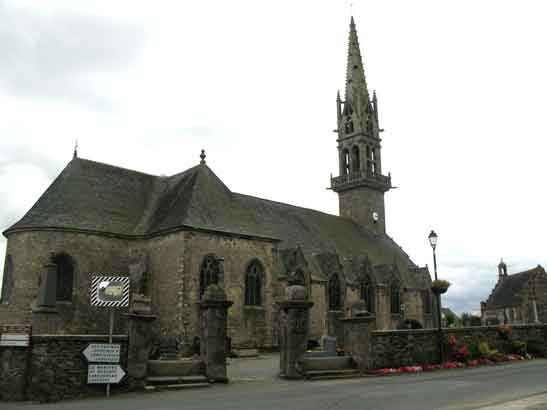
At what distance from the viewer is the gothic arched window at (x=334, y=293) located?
121 feet

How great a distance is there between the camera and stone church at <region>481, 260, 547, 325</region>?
184 feet

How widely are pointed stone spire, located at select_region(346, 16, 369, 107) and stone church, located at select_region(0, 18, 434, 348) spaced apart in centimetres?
1909

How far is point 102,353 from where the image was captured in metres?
13.6

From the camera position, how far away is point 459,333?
21203 mm

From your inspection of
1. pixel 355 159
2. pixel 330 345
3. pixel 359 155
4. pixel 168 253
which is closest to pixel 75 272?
pixel 168 253

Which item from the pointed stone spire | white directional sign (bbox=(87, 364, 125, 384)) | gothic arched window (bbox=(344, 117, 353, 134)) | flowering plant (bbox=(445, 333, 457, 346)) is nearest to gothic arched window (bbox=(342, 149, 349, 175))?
gothic arched window (bbox=(344, 117, 353, 134))

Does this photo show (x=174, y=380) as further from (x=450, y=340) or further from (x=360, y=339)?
(x=450, y=340)

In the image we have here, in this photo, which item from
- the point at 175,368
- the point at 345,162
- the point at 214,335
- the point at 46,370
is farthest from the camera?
the point at 345,162

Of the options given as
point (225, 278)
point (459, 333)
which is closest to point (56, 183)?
point (225, 278)

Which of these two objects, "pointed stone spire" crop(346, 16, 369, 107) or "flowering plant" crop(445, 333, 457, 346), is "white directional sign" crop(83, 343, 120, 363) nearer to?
"flowering plant" crop(445, 333, 457, 346)

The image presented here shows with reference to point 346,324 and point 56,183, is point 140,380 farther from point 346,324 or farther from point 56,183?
point 56,183

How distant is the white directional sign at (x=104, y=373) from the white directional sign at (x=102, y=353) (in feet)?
0.48

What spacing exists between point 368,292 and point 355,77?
23862 millimetres

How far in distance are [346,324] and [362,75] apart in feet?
135
